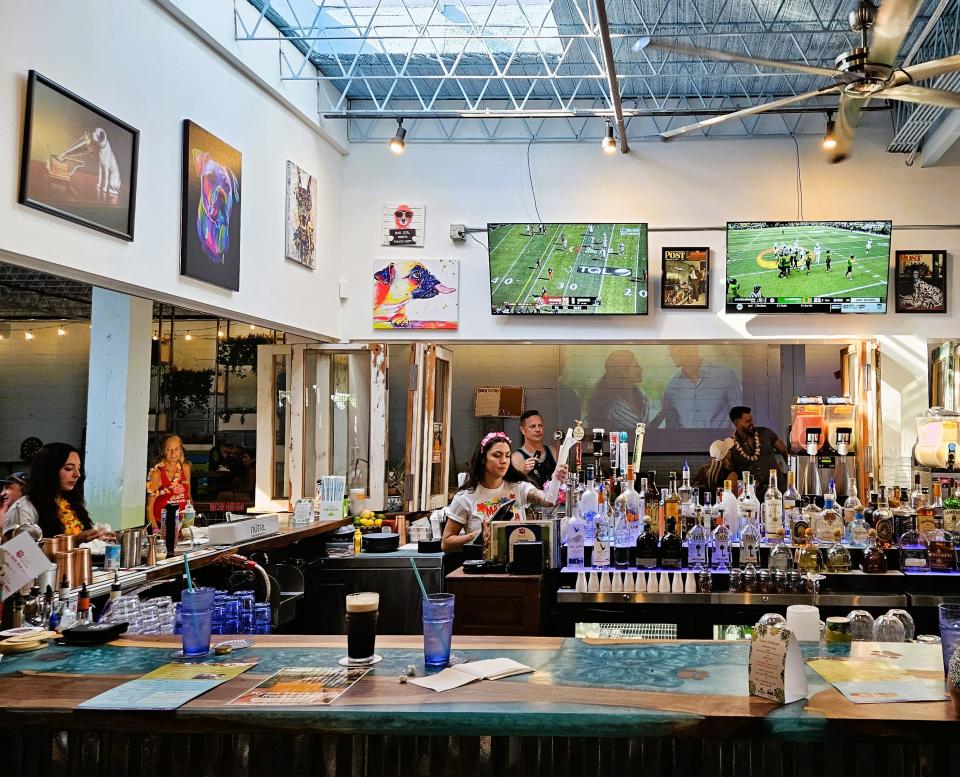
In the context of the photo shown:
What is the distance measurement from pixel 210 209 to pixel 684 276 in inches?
178

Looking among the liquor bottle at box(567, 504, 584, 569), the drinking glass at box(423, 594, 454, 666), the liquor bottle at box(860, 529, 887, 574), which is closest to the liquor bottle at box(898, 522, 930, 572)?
the liquor bottle at box(860, 529, 887, 574)

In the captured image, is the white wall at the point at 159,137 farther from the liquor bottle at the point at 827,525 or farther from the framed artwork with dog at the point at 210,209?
the liquor bottle at the point at 827,525

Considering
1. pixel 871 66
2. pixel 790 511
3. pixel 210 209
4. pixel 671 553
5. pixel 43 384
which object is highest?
pixel 871 66

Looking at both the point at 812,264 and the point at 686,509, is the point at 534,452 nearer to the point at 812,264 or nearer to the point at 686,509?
the point at 686,509

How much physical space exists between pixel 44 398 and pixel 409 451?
646 centimetres

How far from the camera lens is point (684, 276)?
8.41 meters

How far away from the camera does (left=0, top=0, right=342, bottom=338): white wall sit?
4.23 metres

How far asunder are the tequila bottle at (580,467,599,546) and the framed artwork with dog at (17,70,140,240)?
304cm

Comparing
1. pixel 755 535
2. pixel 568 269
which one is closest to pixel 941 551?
pixel 755 535

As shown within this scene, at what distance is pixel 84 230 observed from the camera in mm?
4691

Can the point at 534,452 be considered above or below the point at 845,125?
below

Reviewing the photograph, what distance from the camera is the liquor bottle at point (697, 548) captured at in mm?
4676

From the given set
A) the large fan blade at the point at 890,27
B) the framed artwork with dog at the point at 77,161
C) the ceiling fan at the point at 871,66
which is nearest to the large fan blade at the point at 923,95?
the ceiling fan at the point at 871,66

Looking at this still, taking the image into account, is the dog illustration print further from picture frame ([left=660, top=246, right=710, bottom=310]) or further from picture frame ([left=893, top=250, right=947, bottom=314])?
picture frame ([left=893, top=250, right=947, bottom=314])
